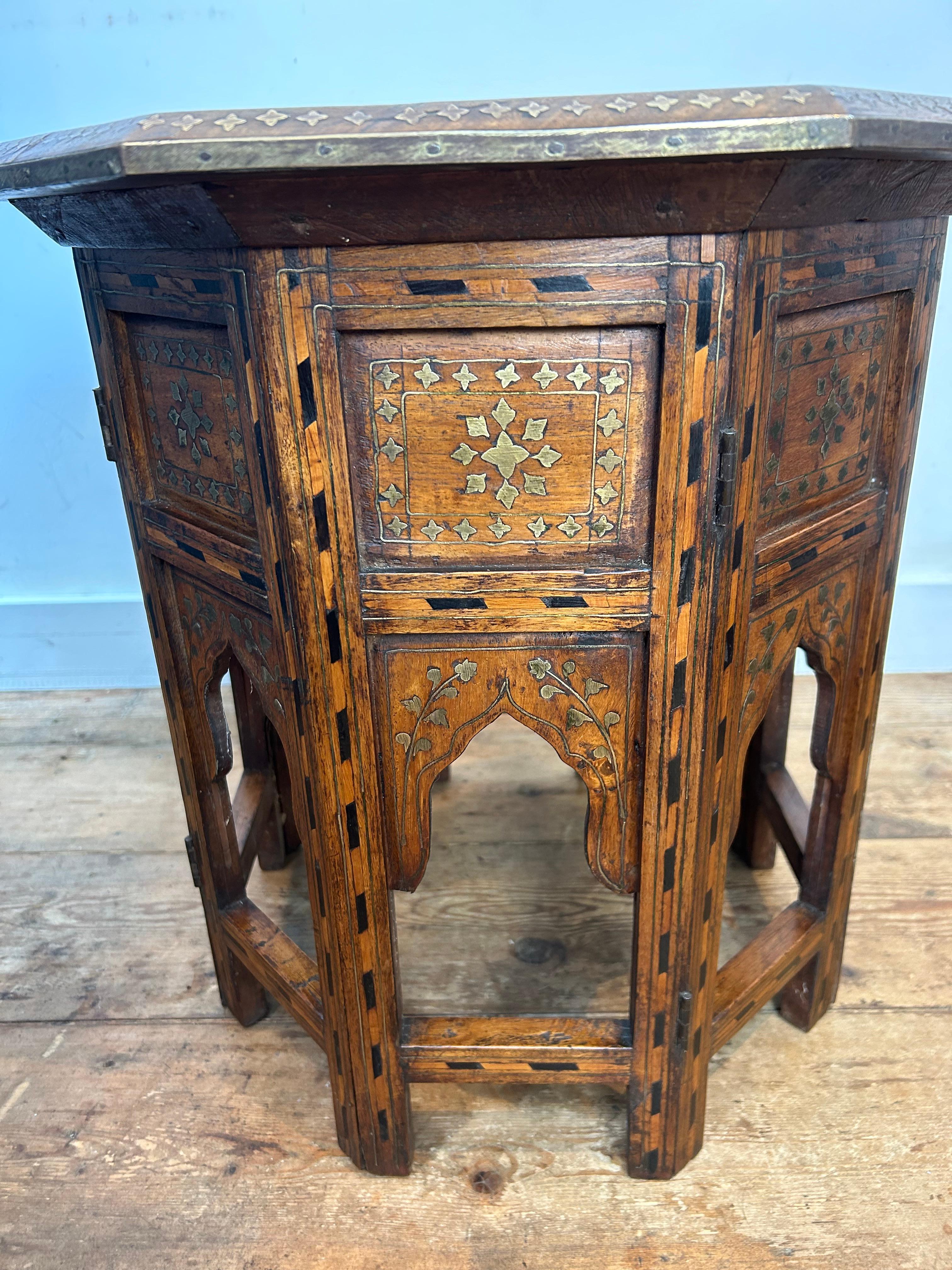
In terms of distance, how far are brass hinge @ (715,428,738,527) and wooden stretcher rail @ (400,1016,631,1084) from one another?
0.66 meters

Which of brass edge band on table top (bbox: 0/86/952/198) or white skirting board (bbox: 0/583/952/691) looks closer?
brass edge band on table top (bbox: 0/86/952/198)

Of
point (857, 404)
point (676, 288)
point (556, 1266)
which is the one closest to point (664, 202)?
point (676, 288)

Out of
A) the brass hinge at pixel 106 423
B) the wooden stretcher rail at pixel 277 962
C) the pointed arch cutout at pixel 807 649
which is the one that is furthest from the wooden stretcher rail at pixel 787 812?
the brass hinge at pixel 106 423

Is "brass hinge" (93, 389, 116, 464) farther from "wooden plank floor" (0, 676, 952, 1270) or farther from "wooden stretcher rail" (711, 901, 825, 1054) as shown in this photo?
"wooden stretcher rail" (711, 901, 825, 1054)

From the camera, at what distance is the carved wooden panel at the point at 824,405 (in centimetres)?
97

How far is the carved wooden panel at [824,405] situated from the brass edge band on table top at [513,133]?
0.23m

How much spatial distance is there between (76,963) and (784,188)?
1613mm

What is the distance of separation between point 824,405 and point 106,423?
85 centimetres

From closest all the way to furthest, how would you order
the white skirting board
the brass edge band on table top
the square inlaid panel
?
1. the brass edge band on table top
2. the square inlaid panel
3. the white skirting board

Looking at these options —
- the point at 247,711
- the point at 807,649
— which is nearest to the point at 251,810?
the point at 247,711

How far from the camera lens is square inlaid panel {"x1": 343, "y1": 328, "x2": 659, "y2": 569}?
0.87m

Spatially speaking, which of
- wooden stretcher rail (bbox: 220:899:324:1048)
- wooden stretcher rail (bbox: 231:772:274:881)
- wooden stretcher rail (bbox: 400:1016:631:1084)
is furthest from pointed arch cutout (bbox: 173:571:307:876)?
wooden stretcher rail (bbox: 400:1016:631:1084)

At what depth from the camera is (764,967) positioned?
4.44ft

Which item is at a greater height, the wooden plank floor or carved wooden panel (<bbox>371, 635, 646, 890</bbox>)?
carved wooden panel (<bbox>371, 635, 646, 890</bbox>)
